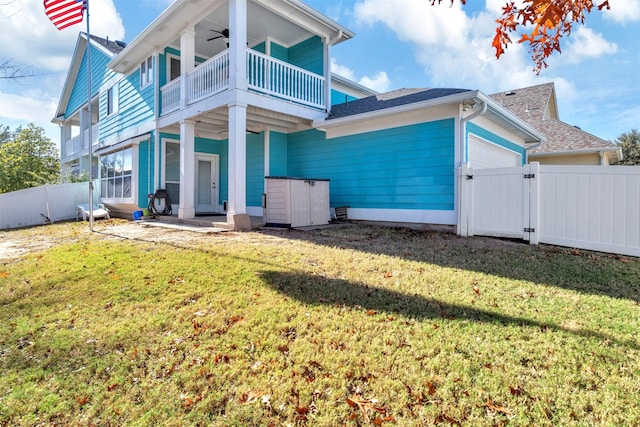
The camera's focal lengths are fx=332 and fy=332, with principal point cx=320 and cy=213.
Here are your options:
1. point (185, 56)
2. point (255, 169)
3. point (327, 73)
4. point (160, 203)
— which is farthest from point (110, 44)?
point (327, 73)

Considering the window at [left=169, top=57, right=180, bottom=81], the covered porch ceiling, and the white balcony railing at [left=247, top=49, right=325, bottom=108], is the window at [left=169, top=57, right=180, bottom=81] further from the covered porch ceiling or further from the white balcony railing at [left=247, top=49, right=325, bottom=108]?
the white balcony railing at [left=247, top=49, right=325, bottom=108]

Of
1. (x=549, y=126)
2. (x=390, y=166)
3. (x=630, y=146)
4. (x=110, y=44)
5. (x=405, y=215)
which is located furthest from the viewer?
(x=630, y=146)

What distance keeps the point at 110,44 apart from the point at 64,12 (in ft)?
24.2

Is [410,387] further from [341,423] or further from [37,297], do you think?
[37,297]

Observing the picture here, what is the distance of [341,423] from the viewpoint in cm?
165

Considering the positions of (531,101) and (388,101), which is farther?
(531,101)

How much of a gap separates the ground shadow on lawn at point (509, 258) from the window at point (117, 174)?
24.7 ft

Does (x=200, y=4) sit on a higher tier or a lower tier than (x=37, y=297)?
higher

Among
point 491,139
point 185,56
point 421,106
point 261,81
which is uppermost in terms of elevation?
point 185,56

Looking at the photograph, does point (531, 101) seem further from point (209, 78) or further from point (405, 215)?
point (209, 78)

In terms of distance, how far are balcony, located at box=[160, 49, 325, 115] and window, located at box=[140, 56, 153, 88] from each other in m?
1.68

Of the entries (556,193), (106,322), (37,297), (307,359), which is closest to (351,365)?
(307,359)

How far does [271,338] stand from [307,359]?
1.28 ft

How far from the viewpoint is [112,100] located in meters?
14.4
